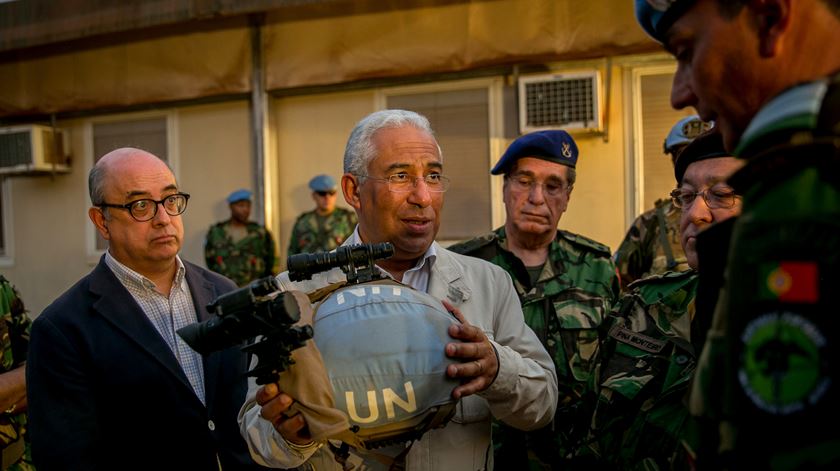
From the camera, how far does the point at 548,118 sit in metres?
6.26

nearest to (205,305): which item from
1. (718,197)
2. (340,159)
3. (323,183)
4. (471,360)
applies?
(471,360)

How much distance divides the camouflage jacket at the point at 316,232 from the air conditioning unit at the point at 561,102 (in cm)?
234

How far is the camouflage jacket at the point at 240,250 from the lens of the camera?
7539 mm

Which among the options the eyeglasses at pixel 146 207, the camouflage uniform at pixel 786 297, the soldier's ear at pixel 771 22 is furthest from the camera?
the eyeglasses at pixel 146 207

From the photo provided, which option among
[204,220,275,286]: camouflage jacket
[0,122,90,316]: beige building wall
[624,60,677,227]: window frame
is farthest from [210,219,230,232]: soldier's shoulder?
[624,60,677,227]: window frame

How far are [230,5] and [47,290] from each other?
180 inches

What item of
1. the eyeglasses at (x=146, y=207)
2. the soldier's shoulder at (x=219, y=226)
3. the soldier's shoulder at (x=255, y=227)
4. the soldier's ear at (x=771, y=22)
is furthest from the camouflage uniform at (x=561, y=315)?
the soldier's shoulder at (x=219, y=226)

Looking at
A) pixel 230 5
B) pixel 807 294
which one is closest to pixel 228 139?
pixel 230 5

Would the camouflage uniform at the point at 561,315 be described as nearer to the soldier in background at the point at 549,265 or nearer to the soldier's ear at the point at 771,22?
the soldier in background at the point at 549,265

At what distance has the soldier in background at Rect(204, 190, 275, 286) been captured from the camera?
7531 mm

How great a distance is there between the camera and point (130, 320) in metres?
2.37

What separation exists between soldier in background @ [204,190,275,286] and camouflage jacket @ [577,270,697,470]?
19.2 feet

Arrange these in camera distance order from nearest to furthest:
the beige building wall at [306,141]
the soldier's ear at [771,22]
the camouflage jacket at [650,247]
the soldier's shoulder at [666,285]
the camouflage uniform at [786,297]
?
the camouflage uniform at [786,297]
the soldier's ear at [771,22]
the soldier's shoulder at [666,285]
the camouflage jacket at [650,247]
the beige building wall at [306,141]

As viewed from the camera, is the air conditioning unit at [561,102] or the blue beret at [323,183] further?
the blue beret at [323,183]
